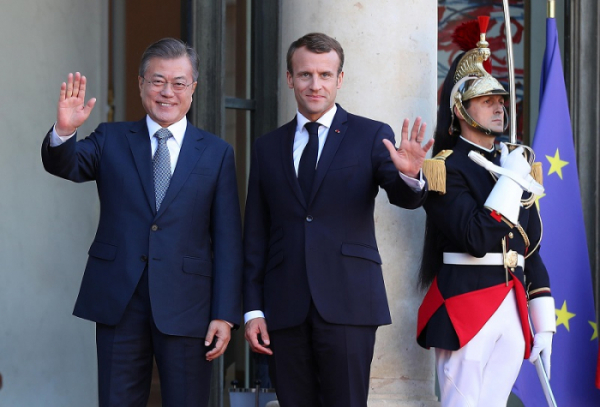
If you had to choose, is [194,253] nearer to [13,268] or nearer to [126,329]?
[126,329]

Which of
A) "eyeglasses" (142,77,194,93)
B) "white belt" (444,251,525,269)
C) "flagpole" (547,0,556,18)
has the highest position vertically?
"flagpole" (547,0,556,18)

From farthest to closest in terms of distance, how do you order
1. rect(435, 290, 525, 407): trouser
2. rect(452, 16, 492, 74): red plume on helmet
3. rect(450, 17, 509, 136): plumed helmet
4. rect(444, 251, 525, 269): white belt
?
rect(452, 16, 492, 74): red plume on helmet < rect(450, 17, 509, 136): plumed helmet < rect(444, 251, 525, 269): white belt < rect(435, 290, 525, 407): trouser

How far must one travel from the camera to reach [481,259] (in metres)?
4.34

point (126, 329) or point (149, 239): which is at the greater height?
point (149, 239)

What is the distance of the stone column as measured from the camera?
185 inches

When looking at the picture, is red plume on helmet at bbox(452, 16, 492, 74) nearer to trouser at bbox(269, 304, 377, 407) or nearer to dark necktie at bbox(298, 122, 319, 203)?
dark necktie at bbox(298, 122, 319, 203)

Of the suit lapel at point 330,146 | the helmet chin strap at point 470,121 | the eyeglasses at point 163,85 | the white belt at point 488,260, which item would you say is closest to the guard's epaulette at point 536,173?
the helmet chin strap at point 470,121

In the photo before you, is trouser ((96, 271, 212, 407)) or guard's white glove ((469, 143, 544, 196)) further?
guard's white glove ((469, 143, 544, 196))

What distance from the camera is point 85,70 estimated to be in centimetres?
688

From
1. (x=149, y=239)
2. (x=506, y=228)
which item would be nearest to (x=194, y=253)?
(x=149, y=239)

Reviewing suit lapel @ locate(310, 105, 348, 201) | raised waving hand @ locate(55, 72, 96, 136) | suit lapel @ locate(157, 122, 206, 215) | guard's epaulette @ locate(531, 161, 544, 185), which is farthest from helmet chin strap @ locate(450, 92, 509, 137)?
raised waving hand @ locate(55, 72, 96, 136)

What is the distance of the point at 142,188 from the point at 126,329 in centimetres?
51

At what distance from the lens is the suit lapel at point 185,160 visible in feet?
12.9

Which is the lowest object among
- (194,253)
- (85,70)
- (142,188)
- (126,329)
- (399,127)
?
(126,329)
